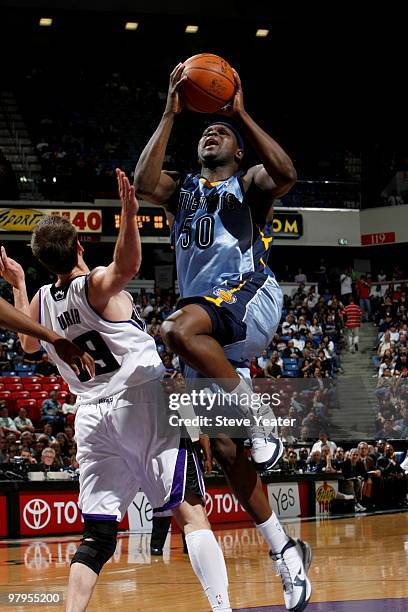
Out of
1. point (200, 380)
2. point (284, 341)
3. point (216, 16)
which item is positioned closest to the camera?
point (200, 380)

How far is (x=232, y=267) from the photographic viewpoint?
5898 millimetres

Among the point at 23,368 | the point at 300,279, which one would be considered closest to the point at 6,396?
the point at 23,368

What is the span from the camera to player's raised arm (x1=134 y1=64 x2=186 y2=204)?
577cm

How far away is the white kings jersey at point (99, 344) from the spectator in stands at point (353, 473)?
12906mm

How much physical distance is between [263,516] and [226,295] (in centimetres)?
134

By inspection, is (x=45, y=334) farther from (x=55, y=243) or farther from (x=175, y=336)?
(x=175, y=336)

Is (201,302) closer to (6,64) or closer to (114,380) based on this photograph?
(114,380)

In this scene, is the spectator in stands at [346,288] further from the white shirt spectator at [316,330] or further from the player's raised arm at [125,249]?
the player's raised arm at [125,249]

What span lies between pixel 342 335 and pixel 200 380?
21.2 m

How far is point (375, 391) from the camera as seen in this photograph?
20.7 m

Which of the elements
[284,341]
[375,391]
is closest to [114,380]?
[375,391]

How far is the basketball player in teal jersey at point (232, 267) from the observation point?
18.1ft


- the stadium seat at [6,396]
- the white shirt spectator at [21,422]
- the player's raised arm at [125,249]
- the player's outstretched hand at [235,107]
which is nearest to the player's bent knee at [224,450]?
the player's raised arm at [125,249]

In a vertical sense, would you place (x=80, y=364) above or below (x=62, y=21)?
below
